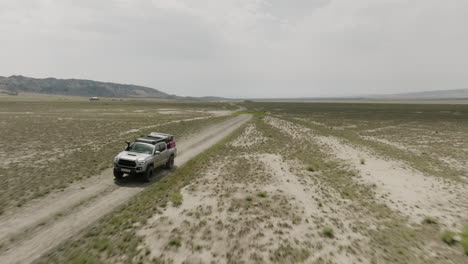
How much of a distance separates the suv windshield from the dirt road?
6.90 ft

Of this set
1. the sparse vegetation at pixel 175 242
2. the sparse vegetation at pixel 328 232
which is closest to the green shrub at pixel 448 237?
the sparse vegetation at pixel 328 232

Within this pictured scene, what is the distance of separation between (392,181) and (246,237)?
1298 centimetres

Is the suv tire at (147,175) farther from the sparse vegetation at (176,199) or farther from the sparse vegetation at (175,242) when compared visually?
the sparse vegetation at (175,242)

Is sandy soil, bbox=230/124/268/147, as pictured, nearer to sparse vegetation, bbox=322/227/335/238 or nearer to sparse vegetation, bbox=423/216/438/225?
sparse vegetation, bbox=322/227/335/238

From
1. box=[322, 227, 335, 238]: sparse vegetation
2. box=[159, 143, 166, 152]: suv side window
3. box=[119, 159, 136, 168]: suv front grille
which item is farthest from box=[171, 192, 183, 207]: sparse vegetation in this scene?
box=[322, 227, 335, 238]: sparse vegetation

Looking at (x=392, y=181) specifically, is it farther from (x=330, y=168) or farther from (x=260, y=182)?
(x=260, y=182)

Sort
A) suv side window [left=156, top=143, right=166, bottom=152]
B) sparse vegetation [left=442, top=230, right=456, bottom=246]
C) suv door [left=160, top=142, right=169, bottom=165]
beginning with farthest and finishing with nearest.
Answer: suv door [left=160, top=142, right=169, bottom=165] → suv side window [left=156, top=143, right=166, bottom=152] → sparse vegetation [left=442, top=230, right=456, bottom=246]

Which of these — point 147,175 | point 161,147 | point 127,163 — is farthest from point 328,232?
point 161,147

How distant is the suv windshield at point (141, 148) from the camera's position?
16.2m

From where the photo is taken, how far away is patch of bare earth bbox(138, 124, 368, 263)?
8406 millimetres

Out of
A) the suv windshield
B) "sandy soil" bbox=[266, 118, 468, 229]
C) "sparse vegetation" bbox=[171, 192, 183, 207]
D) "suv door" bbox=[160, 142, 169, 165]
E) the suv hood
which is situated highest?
the suv windshield

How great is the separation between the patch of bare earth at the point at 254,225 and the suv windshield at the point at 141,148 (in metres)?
4.02

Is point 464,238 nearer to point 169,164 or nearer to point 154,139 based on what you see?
point 169,164

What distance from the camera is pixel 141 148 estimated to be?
16.4 metres
